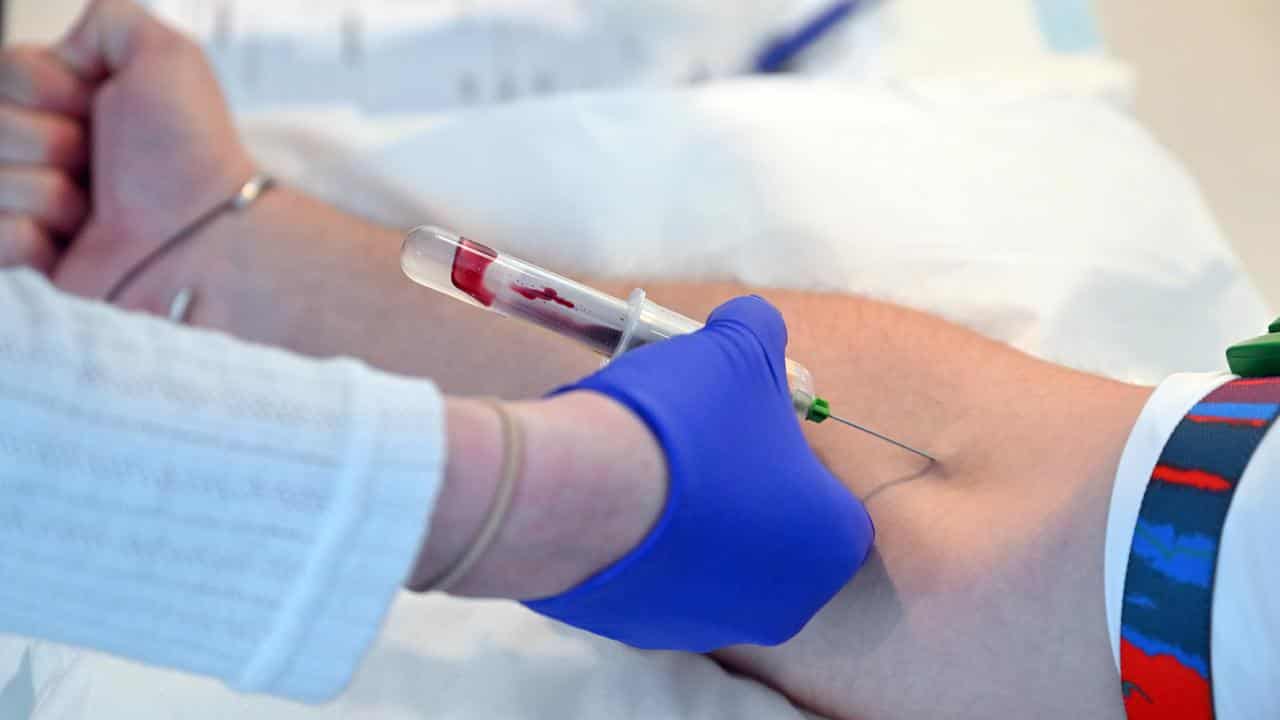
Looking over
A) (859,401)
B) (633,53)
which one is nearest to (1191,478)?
(859,401)

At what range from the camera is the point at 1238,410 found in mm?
579

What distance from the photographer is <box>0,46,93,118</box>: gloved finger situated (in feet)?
3.32

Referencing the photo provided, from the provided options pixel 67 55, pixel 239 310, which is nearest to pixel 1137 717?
pixel 239 310

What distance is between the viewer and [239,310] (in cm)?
95

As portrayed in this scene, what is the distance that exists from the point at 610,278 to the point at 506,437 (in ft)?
1.68

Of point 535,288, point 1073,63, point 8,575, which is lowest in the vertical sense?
point 8,575

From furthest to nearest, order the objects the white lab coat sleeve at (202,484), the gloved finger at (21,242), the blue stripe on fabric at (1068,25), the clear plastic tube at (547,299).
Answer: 1. the blue stripe on fabric at (1068,25)
2. the gloved finger at (21,242)
3. the clear plastic tube at (547,299)
4. the white lab coat sleeve at (202,484)

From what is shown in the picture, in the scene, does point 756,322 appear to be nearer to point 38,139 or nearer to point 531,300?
point 531,300

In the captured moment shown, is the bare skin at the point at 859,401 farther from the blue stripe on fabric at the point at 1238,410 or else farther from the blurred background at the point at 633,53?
the blurred background at the point at 633,53

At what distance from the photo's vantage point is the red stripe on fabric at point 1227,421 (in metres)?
0.56

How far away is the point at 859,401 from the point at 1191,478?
0.24m

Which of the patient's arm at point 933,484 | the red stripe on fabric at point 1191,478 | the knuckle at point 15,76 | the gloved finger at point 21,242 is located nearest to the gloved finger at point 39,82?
the knuckle at point 15,76

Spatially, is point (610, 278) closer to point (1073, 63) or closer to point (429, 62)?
point (429, 62)

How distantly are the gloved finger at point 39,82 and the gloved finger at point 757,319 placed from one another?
78cm
